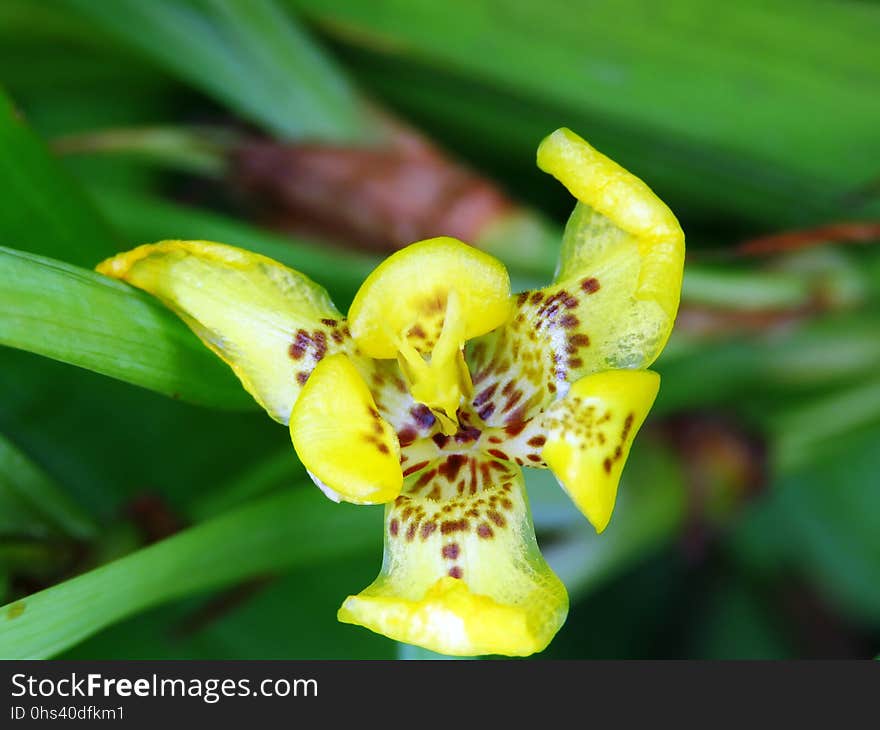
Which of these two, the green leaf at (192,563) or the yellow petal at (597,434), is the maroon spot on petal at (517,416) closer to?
the yellow petal at (597,434)

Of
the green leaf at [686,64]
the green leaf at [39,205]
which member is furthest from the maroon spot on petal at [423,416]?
the green leaf at [686,64]

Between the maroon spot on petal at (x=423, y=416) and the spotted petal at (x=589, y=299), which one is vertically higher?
the spotted petal at (x=589, y=299)

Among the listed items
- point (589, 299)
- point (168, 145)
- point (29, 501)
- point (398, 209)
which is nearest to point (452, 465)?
point (589, 299)

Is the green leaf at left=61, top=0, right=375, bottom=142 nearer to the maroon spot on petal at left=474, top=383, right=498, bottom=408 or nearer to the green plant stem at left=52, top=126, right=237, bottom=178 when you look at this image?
the green plant stem at left=52, top=126, right=237, bottom=178

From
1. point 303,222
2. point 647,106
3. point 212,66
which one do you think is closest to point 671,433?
point 647,106

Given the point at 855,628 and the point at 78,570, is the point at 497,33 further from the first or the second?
the point at 855,628

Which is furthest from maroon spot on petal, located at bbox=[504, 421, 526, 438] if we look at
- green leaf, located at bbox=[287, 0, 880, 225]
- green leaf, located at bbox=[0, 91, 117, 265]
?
green leaf, located at bbox=[287, 0, 880, 225]

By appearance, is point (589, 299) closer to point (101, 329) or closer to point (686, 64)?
point (101, 329)
